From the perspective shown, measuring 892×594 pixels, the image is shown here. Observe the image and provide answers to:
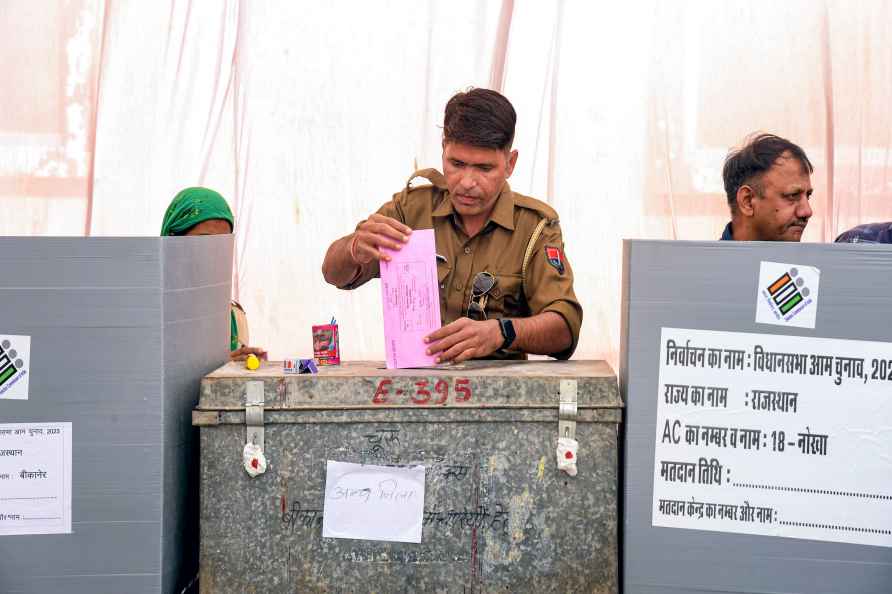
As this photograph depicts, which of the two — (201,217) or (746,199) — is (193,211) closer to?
(201,217)

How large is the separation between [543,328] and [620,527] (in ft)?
2.06

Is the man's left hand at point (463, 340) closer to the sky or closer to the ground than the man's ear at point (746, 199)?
closer to the ground

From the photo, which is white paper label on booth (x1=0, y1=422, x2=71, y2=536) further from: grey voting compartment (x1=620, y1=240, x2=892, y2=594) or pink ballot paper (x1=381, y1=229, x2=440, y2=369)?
grey voting compartment (x1=620, y1=240, x2=892, y2=594)

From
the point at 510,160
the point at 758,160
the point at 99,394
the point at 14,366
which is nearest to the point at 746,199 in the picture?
the point at 758,160

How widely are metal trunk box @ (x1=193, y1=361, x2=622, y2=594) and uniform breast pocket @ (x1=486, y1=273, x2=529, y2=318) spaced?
76 cm

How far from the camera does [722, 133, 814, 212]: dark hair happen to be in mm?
3070

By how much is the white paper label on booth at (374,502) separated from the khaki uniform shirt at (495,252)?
0.75 m

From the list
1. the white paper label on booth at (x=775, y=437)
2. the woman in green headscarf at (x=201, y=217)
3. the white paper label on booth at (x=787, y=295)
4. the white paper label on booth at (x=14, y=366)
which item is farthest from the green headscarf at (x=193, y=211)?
the white paper label on booth at (x=787, y=295)

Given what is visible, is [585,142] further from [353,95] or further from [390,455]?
[390,455]

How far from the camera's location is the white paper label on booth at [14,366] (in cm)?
184

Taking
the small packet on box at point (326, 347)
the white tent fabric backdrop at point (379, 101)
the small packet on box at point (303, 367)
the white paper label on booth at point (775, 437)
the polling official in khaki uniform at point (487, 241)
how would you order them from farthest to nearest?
the white tent fabric backdrop at point (379, 101) → the polling official in khaki uniform at point (487, 241) → the small packet on box at point (326, 347) → the small packet on box at point (303, 367) → the white paper label on booth at point (775, 437)

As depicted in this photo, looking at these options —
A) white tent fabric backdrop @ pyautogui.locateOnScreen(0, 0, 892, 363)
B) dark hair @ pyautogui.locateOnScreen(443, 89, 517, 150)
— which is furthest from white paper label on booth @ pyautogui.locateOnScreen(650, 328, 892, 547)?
white tent fabric backdrop @ pyautogui.locateOnScreen(0, 0, 892, 363)

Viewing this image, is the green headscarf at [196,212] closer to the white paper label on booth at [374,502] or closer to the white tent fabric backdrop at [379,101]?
the white tent fabric backdrop at [379,101]

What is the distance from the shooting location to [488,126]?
2.62 meters
